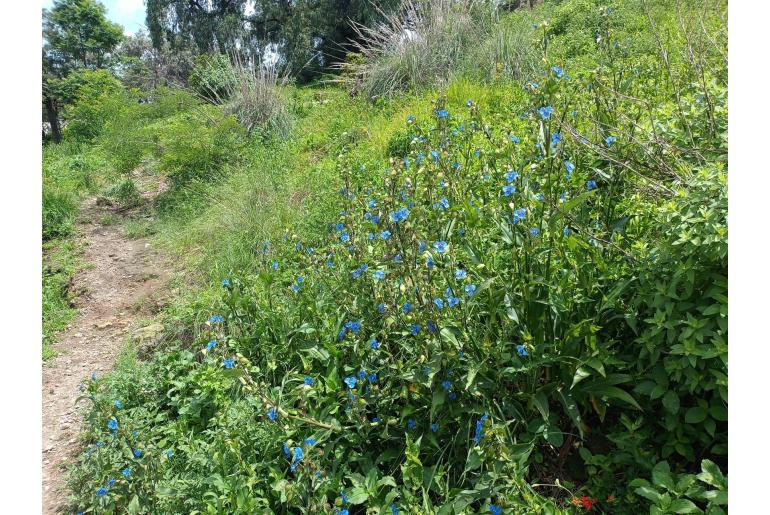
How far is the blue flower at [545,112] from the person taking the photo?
1.96 metres

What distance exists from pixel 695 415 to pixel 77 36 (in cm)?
2750

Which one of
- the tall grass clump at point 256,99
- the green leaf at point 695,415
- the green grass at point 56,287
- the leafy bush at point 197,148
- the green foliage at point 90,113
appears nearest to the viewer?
the green leaf at point 695,415

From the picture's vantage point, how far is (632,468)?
1854 millimetres

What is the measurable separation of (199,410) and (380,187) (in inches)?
81.0

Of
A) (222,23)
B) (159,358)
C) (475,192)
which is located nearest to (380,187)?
(475,192)

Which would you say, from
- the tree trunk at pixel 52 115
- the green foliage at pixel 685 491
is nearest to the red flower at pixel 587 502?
the green foliage at pixel 685 491

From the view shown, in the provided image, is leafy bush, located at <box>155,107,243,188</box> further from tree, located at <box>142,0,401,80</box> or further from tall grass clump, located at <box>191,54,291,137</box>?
tree, located at <box>142,0,401,80</box>

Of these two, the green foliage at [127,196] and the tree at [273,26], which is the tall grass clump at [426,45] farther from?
the tree at [273,26]

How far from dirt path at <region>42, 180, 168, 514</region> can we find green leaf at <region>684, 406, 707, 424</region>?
2.74 meters

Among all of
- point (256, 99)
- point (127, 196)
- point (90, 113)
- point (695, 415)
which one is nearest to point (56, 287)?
point (127, 196)

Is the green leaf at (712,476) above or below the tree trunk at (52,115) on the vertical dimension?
below

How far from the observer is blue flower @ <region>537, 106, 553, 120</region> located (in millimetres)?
1964

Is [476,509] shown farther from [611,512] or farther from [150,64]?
[150,64]

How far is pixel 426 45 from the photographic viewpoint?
7.39 meters
